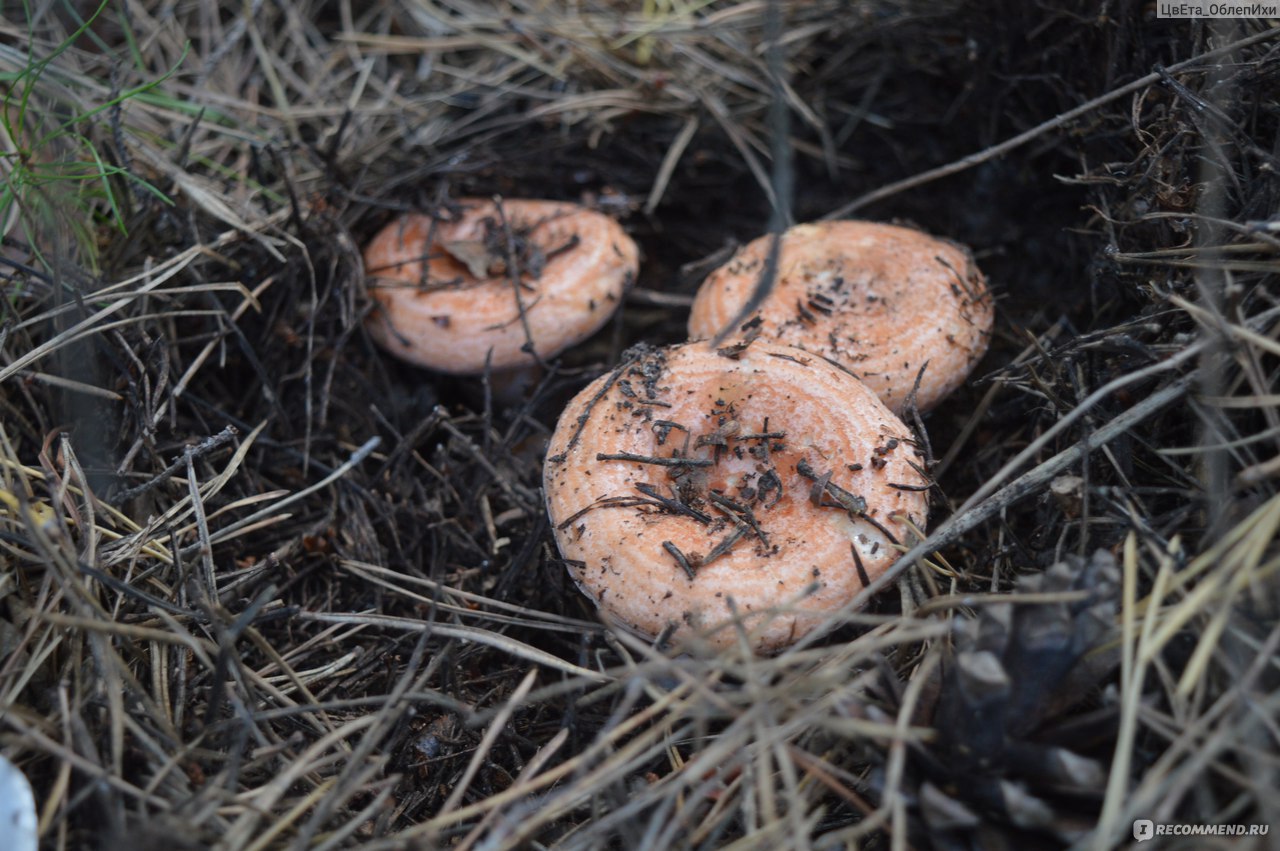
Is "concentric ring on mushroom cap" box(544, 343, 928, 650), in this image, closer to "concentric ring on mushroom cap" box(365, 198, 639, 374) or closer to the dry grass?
the dry grass

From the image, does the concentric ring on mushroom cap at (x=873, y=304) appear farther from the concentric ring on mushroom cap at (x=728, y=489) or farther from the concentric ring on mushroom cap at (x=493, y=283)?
the concentric ring on mushroom cap at (x=493, y=283)

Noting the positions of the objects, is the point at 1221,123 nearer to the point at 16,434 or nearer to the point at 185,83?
the point at 16,434

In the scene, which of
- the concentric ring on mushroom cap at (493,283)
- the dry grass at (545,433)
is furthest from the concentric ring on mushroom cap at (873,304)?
the concentric ring on mushroom cap at (493,283)

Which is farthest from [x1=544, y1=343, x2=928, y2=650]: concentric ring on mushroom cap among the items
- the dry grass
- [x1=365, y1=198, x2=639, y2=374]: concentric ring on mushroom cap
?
[x1=365, y1=198, x2=639, y2=374]: concentric ring on mushroom cap

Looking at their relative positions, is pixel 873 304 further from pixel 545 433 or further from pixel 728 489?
pixel 545 433

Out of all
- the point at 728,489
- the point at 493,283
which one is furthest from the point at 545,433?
the point at 728,489
